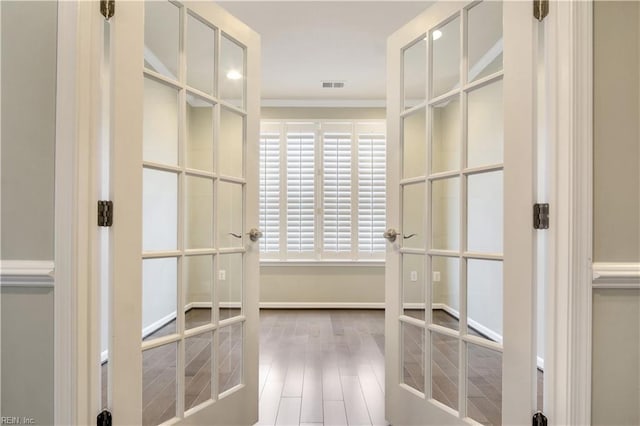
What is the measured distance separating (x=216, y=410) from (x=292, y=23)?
8.84 ft

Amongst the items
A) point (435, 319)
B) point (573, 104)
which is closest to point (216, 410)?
point (435, 319)

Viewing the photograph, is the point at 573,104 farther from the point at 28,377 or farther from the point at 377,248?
the point at 377,248

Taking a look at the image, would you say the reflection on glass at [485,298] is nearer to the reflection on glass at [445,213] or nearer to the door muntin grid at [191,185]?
the reflection on glass at [445,213]

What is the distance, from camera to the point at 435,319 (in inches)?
62.4

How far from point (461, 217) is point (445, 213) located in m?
0.09

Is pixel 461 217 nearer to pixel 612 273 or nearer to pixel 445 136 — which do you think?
pixel 445 136

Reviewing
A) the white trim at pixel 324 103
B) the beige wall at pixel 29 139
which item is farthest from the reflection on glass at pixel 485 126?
the white trim at pixel 324 103

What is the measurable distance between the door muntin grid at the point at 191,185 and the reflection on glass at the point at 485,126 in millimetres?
1089

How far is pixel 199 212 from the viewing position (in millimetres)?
1569

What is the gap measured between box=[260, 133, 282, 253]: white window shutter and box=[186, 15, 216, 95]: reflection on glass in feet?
9.53

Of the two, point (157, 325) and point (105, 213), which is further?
point (157, 325)

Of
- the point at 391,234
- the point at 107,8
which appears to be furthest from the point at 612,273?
the point at 107,8

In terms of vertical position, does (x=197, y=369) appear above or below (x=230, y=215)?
below

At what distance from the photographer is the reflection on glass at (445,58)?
1.52m
